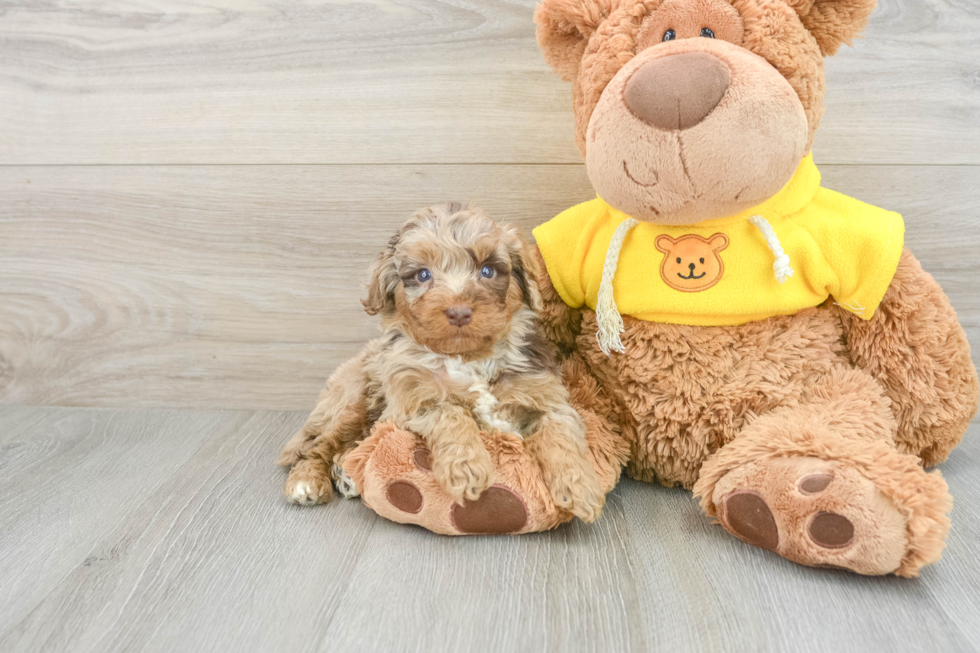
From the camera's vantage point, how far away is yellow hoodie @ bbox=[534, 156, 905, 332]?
1354 mm

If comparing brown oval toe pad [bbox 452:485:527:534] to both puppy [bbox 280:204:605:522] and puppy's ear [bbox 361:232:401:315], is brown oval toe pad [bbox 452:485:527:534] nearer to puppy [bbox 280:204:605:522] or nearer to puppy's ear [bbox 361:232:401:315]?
puppy [bbox 280:204:605:522]

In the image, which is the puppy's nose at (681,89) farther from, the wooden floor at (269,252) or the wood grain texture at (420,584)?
the wood grain texture at (420,584)

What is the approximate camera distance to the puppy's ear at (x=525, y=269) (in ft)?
4.81

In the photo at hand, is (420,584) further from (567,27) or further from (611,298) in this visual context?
(567,27)

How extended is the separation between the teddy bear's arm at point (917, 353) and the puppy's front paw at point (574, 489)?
25.6 inches

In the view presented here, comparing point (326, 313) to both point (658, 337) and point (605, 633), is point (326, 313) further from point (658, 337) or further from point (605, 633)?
point (605, 633)

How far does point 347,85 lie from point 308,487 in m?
1.05

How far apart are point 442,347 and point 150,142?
1.18 m

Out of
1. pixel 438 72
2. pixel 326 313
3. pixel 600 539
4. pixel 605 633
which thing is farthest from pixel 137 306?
pixel 605 633

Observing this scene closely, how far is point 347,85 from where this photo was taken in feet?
6.09

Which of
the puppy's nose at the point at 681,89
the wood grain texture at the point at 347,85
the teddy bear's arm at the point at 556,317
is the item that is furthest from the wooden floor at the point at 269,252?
the puppy's nose at the point at 681,89

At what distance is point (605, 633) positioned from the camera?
1068 millimetres

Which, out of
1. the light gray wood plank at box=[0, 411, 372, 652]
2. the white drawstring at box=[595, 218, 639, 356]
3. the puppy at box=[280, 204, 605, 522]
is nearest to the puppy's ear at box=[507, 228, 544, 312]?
the puppy at box=[280, 204, 605, 522]

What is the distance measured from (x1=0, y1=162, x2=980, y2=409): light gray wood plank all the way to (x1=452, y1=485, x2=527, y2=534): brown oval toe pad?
0.83m
